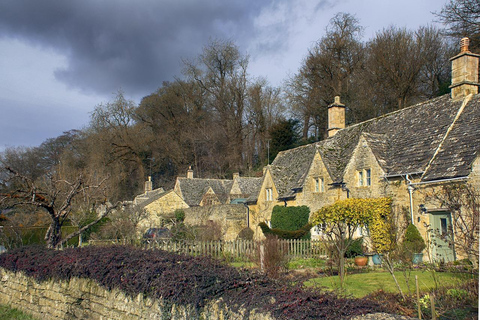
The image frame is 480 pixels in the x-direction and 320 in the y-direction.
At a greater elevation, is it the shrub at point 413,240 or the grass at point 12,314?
the shrub at point 413,240

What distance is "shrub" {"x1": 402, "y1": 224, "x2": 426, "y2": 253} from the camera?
53.7ft

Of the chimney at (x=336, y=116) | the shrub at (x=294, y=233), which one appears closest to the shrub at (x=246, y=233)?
the shrub at (x=294, y=233)

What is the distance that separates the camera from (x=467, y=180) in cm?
1498

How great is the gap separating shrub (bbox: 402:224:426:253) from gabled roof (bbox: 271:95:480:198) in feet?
7.96

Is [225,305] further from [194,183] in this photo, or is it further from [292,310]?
[194,183]

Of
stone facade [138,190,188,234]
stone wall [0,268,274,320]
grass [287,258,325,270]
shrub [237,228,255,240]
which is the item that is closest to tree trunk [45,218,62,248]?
stone wall [0,268,274,320]

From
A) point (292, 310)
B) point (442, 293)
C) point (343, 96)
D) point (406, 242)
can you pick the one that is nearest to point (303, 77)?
point (343, 96)

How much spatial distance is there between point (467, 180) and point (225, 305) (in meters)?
13.2

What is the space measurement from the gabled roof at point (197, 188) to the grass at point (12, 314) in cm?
3236

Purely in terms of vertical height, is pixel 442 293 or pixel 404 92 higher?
pixel 404 92

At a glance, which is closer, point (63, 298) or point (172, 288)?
point (172, 288)

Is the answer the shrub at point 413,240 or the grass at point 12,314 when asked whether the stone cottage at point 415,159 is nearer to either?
the shrub at point 413,240

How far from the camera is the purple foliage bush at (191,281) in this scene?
4.75 m

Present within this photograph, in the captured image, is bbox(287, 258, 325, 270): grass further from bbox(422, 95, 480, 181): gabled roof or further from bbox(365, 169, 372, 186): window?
bbox(422, 95, 480, 181): gabled roof
